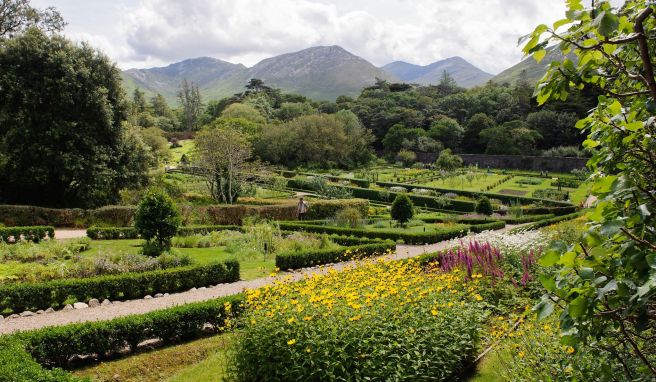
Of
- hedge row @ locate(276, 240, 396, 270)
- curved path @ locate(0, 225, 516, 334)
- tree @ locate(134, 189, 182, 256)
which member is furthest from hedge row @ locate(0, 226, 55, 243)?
hedge row @ locate(276, 240, 396, 270)

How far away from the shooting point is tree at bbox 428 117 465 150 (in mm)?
66000

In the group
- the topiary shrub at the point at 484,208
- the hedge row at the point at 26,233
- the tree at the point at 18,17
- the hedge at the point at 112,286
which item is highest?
the tree at the point at 18,17

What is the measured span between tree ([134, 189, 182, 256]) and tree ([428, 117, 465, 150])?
5514cm

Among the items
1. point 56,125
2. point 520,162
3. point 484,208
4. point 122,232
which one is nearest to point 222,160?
point 56,125

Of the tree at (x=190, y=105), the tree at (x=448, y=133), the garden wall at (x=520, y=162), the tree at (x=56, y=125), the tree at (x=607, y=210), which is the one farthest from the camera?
the tree at (x=190, y=105)

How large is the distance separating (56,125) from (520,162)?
5029 cm

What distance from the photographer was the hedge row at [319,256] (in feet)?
45.9

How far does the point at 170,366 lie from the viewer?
748 cm

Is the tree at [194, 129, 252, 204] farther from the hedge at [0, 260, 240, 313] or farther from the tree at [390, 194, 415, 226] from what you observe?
the hedge at [0, 260, 240, 313]

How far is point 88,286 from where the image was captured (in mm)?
10578

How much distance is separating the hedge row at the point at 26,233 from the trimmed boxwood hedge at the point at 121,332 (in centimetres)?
1177

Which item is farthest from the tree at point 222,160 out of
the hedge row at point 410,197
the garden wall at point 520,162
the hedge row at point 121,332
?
the garden wall at point 520,162


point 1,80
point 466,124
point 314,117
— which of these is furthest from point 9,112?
point 466,124

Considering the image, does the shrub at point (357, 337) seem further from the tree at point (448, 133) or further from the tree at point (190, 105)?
the tree at point (190, 105)
